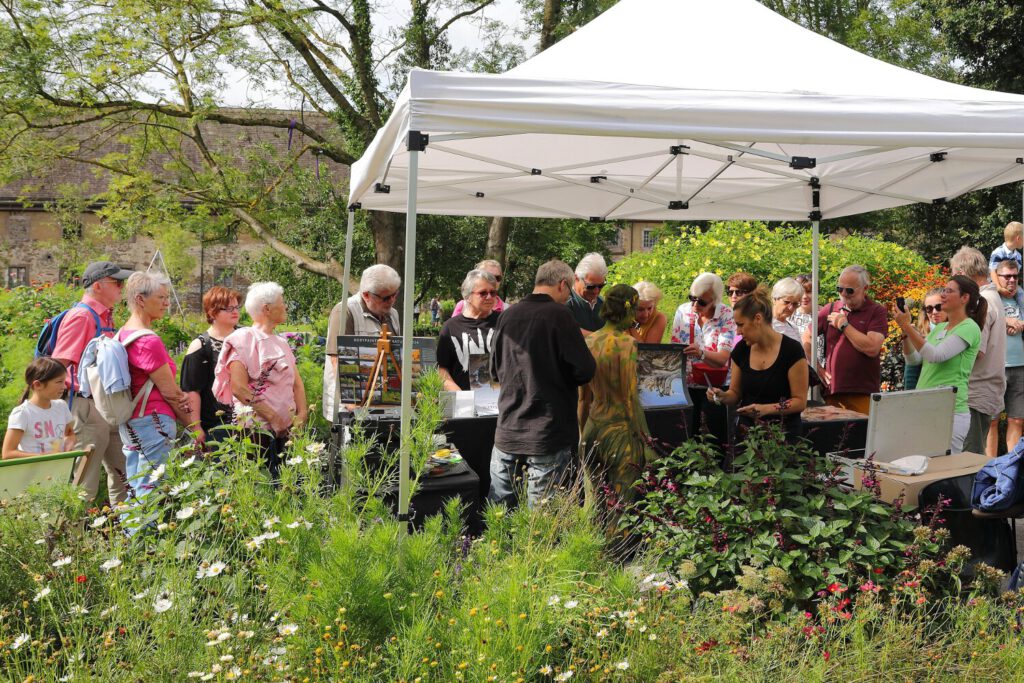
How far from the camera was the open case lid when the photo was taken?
4.33 m

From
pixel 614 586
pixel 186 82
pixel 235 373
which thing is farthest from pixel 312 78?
pixel 614 586

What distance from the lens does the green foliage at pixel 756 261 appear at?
1016 centimetres

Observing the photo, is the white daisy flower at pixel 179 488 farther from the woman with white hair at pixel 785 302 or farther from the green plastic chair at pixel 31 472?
the woman with white hair at pixel 785 302

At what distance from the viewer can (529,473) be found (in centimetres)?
410

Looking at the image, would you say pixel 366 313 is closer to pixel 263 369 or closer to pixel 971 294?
pixel 263 369

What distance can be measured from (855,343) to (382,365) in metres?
3.16

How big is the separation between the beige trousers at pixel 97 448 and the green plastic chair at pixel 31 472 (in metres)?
0.90

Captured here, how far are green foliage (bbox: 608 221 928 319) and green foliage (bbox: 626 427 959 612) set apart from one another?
6021 millimetres

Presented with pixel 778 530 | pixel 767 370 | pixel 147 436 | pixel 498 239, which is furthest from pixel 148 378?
pixel 498 239

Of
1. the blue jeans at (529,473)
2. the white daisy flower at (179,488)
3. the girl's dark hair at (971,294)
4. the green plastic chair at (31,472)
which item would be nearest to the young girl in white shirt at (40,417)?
the green plastic chair at (31,472)

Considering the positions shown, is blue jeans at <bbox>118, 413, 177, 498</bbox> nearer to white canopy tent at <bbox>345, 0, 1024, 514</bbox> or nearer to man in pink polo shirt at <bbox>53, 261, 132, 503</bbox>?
man in pink polo shirt at <bbox>53, 261, 132, 503</bbox>

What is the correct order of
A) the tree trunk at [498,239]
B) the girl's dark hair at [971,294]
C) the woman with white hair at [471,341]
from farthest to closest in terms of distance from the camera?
the tree trunk at [498,239] < the woman with white hair at [471,341] < the girl's dark hair at [971,294]

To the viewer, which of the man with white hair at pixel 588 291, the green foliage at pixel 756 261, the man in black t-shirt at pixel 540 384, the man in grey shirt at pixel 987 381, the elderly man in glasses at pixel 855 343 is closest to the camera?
the man in black t-shirt at pixel 540 384

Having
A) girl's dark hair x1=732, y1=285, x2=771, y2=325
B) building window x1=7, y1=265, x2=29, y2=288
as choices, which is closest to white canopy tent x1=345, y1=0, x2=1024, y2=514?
girl's dark hair x1=732, y1=285, x2=771, y2=325
